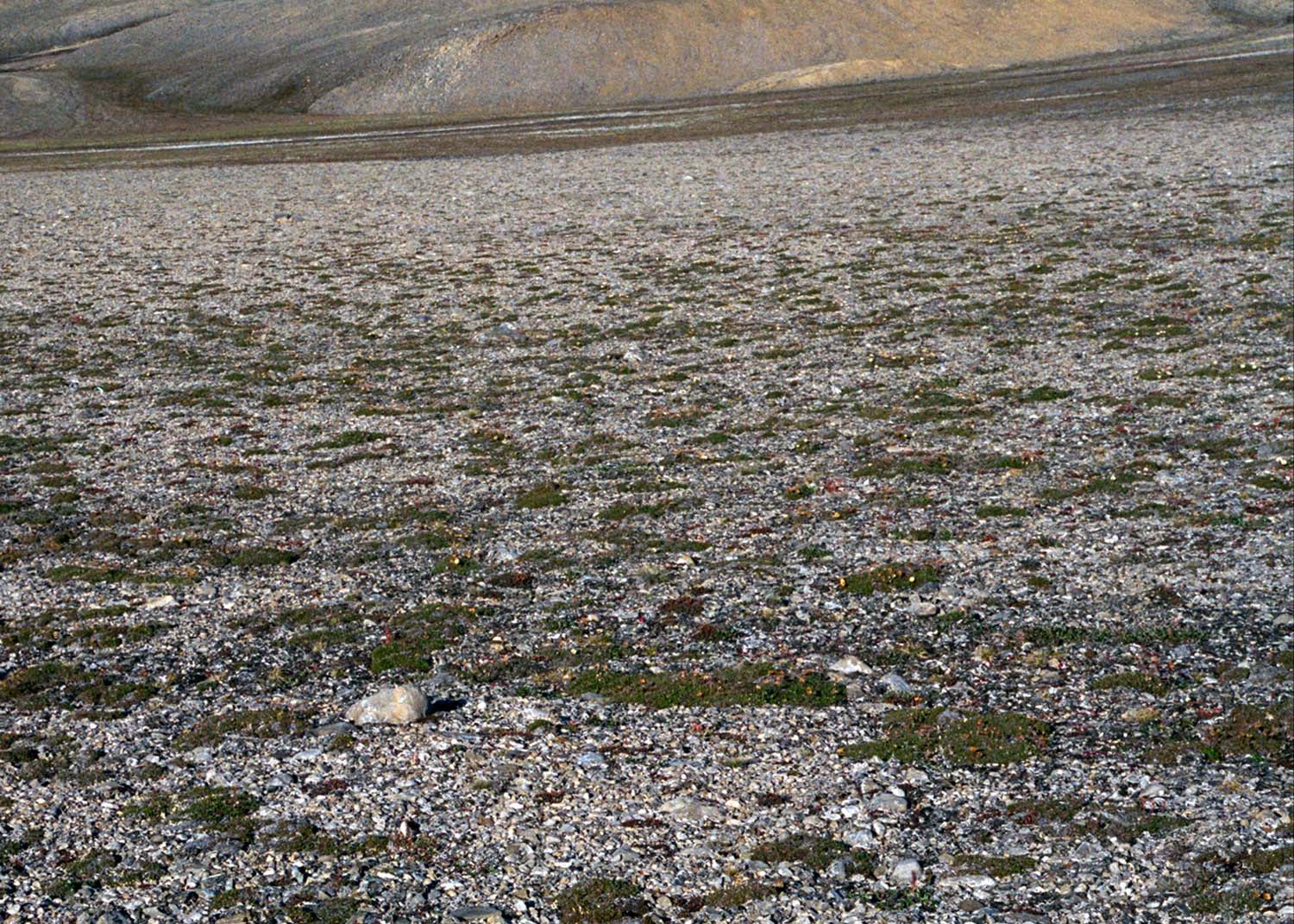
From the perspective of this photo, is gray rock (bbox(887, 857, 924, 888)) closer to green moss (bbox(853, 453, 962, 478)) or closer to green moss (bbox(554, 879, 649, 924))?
green moss (bbox(554, 879, 649, 924))

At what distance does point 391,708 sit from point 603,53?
352ft

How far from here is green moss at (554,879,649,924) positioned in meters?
7.55

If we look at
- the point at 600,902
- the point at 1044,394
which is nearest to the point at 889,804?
the point at 600,902

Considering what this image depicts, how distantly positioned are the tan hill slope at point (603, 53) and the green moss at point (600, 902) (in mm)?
88519

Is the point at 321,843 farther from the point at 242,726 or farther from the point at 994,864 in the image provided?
the point at 994,864

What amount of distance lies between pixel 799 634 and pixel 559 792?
2730mm

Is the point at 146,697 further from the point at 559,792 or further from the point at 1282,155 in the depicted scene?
the point at 1282,155

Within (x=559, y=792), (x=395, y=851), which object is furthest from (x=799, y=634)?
(x=395, y=851)

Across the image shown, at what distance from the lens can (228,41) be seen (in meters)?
142

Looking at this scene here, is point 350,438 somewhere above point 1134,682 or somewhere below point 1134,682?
above

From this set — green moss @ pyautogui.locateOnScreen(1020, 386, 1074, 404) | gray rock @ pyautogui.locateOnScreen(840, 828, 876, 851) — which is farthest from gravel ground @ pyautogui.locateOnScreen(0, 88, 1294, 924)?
green moss @ pyautogui.locateOnScreen(1020, 386, 1074, 404)

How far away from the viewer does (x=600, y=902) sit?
301 inches

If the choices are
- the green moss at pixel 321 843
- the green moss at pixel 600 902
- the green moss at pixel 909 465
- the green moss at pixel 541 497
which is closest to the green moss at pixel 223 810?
the green moss at pixel 321 843

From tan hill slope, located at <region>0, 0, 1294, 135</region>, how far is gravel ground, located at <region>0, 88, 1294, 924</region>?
74242 mm
